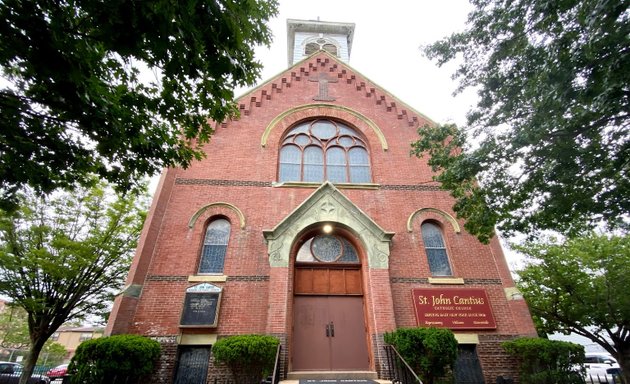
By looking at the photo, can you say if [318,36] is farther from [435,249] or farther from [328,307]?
[328,307]

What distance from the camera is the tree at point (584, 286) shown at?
14.5 m

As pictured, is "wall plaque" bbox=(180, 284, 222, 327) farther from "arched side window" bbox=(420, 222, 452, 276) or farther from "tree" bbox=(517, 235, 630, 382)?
"tree" bbox=(517, 235, 630, 382)

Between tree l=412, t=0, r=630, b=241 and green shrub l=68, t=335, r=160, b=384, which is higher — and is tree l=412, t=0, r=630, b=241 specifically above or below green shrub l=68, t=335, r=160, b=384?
above

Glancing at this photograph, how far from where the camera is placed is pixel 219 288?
874 centimetres

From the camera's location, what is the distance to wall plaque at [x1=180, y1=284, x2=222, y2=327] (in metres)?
8.27

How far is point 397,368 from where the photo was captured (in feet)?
23.2

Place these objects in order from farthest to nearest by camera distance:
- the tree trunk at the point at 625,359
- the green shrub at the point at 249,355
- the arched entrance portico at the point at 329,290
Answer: the tree trunk at the point at 625,359, the arched entrance portico at the point at 329,290, the green shrub at the point at 249,355

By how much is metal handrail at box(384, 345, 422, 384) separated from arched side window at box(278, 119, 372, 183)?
5881 mm

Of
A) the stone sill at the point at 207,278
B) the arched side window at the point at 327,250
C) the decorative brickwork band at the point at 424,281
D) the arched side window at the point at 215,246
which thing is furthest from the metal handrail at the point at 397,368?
the arched side window at the point at 215,246

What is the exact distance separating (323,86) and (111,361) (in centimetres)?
1169

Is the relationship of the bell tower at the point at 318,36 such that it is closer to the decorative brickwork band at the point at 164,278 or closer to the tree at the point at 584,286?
the decorative brickwork band at the point at 164,278

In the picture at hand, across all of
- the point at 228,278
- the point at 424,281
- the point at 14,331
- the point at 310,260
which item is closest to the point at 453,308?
the point at 424,281

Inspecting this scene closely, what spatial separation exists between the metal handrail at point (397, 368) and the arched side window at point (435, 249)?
3.21m

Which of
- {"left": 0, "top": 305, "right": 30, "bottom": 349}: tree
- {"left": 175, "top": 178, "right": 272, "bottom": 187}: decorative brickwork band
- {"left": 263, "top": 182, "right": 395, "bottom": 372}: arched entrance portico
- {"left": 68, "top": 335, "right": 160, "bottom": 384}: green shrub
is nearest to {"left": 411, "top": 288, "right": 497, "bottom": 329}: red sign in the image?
{"left": 263, "top": 182, "right": 395, "bottom": 372}: arched entrance portico
